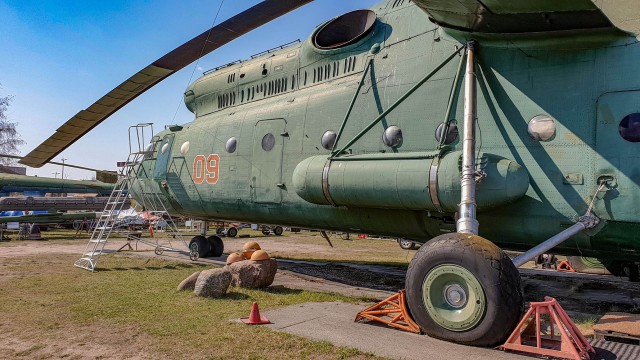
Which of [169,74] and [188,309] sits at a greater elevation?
[169,74]

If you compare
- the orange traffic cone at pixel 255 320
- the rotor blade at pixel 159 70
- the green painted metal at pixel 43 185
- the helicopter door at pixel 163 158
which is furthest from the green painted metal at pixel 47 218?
the orange traffic cone at pixel 255 320

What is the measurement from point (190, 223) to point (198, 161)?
28.5 meters

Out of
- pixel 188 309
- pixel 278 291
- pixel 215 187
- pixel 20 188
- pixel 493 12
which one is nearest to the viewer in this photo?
pixel 493 12

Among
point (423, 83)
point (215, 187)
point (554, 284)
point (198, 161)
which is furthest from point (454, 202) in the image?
point (198, 161)

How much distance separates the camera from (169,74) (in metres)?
12.1

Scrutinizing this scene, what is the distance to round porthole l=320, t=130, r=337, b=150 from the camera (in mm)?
9305

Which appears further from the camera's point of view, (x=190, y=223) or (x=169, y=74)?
(x=190, y=223)

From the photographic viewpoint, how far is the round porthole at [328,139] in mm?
9305

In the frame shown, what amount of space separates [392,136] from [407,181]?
159 cm

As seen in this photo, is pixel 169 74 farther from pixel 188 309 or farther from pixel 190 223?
pixel 190 223

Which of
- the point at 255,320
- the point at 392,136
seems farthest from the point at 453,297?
the point at 392,136

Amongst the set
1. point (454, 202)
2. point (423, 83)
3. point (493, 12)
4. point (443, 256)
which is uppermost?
point (493, 12)

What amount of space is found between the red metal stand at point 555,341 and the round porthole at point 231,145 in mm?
8065

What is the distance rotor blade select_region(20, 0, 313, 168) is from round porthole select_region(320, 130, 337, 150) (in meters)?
3.10
